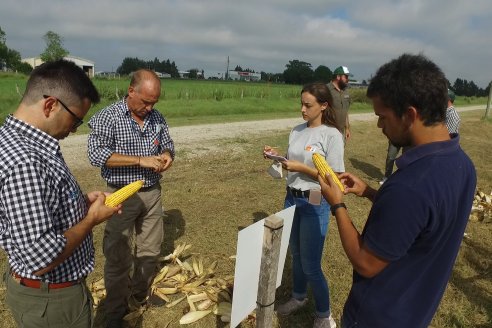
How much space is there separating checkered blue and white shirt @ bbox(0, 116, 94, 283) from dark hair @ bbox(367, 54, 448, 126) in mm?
1711

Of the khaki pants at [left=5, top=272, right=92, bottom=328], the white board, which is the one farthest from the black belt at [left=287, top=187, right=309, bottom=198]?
the khaki pants at [left=5, top=272, right=92, bottom=328]

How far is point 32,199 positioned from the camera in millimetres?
1778

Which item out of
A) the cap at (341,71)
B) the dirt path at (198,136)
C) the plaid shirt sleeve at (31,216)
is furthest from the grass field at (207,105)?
the plaid shirt sleeve at (31,216)

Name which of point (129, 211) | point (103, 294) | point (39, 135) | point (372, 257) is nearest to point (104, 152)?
point (129, 211)

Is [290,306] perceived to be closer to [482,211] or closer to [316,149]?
[316,149]

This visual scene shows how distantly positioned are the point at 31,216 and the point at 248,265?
4.55 ft

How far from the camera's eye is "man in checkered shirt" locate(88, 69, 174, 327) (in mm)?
3455

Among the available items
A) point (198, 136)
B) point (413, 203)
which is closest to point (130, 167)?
point (413, 203)

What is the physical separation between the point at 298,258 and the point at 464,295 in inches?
91.1

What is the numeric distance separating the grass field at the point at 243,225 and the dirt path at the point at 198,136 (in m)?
0.61

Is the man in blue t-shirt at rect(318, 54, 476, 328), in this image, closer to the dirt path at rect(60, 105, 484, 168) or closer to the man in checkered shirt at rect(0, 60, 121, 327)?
the man in checkered shirt at rect(0, 60, 121, 327)

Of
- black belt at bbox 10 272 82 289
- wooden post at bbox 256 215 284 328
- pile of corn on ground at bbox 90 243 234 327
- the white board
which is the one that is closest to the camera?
black belt at bbox 10 272 82 289

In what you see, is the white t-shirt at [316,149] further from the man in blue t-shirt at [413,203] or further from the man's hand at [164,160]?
the man in blue t-shirt at [413,203]

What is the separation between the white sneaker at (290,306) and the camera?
3932mm
